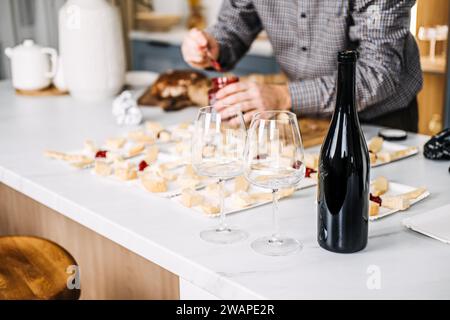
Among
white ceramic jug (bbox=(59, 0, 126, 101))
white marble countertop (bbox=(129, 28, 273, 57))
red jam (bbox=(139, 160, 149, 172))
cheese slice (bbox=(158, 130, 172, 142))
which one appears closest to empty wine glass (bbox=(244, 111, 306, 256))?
red jam (bbox=(139, 160, 149, 172))

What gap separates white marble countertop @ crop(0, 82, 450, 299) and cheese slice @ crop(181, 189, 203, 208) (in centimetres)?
2

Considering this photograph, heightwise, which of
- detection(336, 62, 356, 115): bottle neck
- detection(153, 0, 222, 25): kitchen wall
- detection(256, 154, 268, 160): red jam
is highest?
detection(336, 62, 356, 115): bottle neck

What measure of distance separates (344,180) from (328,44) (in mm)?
1034

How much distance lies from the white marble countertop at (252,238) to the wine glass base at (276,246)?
1cm

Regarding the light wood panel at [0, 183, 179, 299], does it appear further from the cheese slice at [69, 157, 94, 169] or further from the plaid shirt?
the plaid shirt

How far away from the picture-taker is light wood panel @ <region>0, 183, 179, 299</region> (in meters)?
1.59

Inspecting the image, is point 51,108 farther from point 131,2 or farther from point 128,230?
point 131,2

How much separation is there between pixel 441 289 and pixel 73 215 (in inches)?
29.4

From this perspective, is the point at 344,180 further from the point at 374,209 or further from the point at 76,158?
the point at 76,158

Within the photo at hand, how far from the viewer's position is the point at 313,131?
5.93 feet

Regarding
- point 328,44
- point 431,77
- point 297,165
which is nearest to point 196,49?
point 328,44

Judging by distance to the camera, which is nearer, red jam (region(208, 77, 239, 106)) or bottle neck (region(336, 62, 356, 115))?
bottle neck (region(336, 62, 356, 115))

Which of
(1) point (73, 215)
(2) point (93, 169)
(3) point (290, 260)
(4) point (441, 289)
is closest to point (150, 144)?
(2) point (93, 169)

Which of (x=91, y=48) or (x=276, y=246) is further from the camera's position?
(x=91, y=48)
